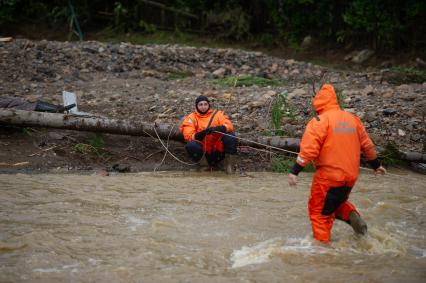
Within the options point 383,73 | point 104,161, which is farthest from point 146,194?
point 383,73

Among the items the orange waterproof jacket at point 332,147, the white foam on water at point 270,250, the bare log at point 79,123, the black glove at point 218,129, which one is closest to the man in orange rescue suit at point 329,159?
the orange waterproof jacket at point 332,147

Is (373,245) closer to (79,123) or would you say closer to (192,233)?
(192,233)

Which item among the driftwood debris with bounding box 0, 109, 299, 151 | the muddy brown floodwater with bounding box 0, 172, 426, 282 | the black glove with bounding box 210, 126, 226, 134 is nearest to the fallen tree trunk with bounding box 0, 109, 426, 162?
the driftwood debris with bounding box 0, 109, 299, 151

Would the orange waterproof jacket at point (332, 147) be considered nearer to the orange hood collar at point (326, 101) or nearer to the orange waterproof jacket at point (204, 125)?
the orange hood collar at point (326, 101)

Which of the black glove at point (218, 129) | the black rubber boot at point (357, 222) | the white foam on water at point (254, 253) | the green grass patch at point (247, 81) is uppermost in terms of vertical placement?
the green grass patch at point (247, 81)

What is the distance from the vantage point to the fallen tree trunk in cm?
902

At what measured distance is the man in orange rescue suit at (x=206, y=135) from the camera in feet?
28.9

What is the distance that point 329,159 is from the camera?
5.33 meters

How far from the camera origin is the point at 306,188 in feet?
26.5

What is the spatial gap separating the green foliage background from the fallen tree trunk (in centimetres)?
946

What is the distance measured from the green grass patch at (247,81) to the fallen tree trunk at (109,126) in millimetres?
4581

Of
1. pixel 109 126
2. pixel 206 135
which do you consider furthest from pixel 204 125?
pixel 109 126

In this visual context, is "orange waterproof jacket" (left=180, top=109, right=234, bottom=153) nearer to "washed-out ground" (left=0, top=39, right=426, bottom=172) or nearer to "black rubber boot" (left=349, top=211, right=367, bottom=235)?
"washed-out ground" (left=0, top=39, right=426, bottom=172)

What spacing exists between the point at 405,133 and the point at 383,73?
533 cm
